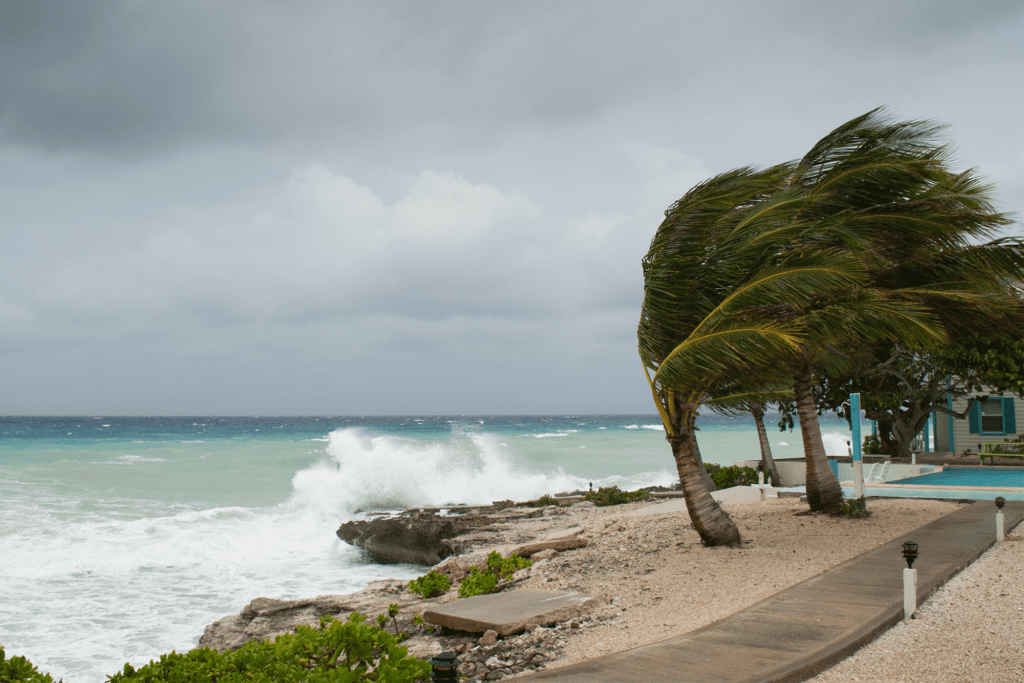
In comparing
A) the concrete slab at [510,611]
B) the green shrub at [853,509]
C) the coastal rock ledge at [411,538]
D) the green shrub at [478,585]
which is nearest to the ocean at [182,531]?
the coastal rock ledge at [411,538]

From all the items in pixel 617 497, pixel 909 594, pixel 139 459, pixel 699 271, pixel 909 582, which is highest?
pixel 699 271

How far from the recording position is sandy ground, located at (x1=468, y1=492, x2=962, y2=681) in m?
6.71

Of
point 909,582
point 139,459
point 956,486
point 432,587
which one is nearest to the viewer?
point 909,582

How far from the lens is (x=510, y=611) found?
284 inches

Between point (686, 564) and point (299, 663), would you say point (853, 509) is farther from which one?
point (299, 663)

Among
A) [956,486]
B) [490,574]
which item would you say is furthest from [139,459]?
[956,486]

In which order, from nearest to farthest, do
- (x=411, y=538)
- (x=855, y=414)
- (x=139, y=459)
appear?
1. (x=411, y=538)
2. (x=855, y=414)
3. (x=139, y=459)

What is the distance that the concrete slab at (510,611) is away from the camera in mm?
6852

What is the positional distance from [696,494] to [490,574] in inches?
127

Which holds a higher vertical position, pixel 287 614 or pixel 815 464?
pixel 815 464

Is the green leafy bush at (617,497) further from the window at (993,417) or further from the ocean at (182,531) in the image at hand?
the window at (993,417)

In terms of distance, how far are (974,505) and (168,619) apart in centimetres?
1507

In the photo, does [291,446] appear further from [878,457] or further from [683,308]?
[683,308]

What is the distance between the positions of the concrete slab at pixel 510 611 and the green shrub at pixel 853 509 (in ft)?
20.5
